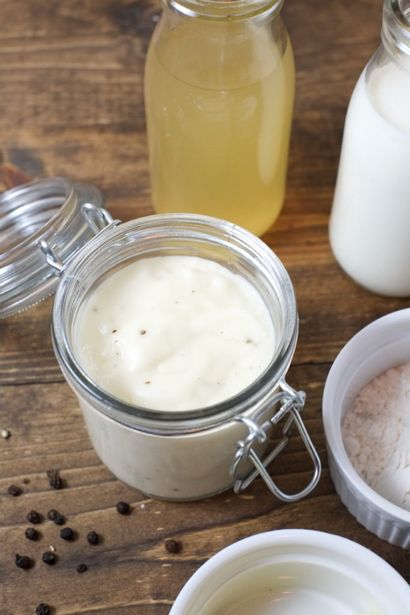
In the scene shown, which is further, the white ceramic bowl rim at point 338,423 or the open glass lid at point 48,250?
the open glass lid at point 48,250

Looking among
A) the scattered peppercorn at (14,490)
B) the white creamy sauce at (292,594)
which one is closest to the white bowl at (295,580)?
the white creamy sauce at (292,594)

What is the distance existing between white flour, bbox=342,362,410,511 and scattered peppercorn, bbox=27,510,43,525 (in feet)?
1.08

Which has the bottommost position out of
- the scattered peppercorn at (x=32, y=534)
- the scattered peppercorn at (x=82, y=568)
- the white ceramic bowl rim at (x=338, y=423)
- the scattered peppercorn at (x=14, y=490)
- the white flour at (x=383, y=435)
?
the scattered peppercorn at (x=82, y=568)

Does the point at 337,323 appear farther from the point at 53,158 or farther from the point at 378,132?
the point at 53,158

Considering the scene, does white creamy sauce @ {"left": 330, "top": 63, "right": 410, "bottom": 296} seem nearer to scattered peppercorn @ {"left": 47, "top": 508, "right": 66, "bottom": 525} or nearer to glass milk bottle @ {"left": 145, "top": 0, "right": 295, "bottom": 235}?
glass milk bottle @ {"left": 145, "top": 0, "right": 295, "bottom": 235}

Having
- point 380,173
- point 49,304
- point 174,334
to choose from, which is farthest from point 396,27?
point 49,304

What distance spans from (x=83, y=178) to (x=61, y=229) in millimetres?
237

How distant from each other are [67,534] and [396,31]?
1.98 ft

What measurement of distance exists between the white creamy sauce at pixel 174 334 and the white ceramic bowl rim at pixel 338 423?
0.08m

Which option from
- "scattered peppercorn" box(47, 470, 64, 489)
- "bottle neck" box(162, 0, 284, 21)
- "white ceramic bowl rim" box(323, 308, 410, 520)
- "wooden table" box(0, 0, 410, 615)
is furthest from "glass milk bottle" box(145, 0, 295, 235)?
"scattered peppercorn" box(47, 470, 64, 489)

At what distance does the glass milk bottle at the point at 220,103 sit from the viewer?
1.03m

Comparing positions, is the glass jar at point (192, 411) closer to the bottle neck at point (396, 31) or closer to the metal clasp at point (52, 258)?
the metal clasp at point (52, 258)

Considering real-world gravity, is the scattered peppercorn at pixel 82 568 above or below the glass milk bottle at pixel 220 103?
below

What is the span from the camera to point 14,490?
1.03m
